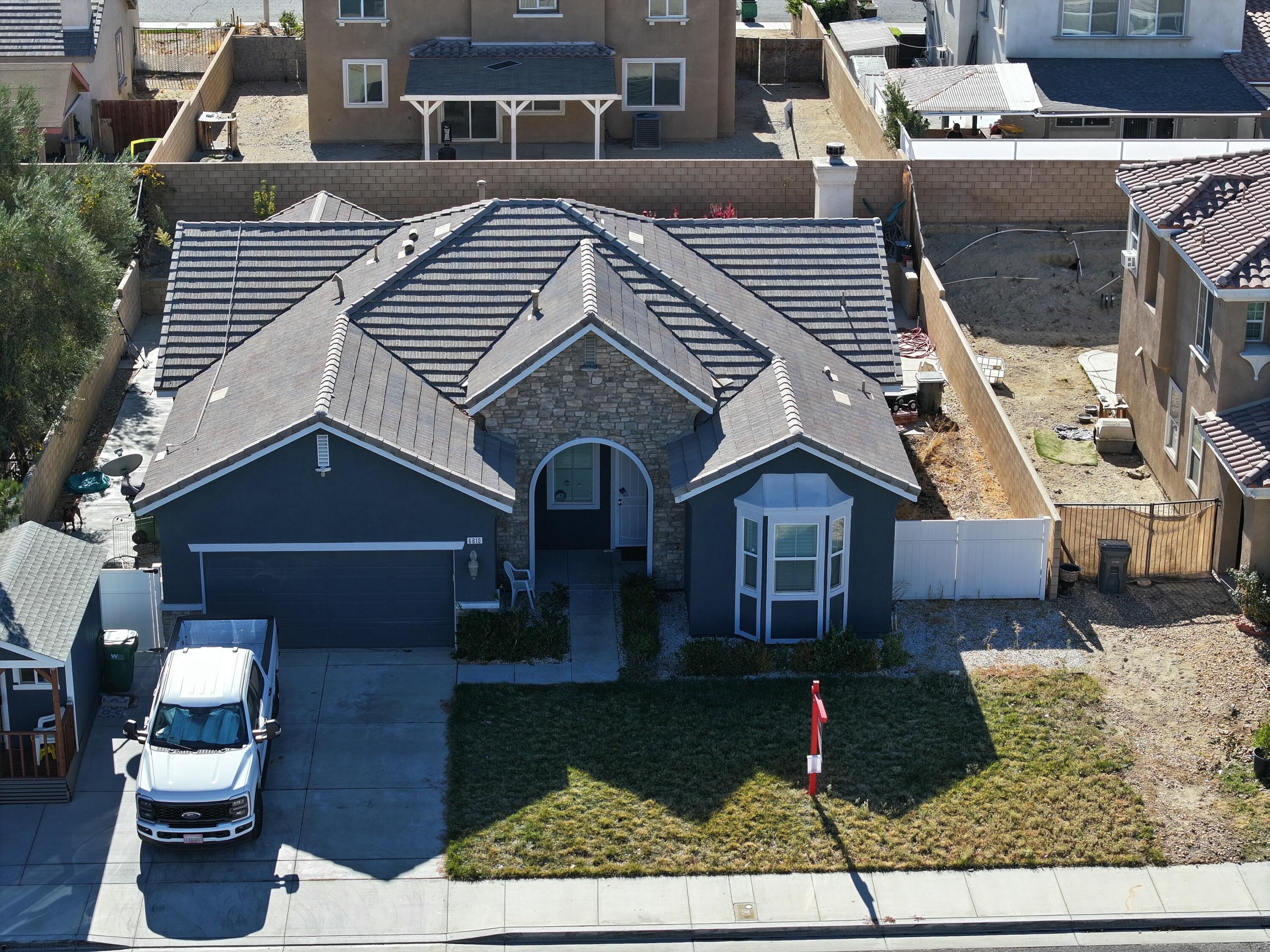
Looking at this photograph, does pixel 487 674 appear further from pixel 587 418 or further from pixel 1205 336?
pixel 1205 336

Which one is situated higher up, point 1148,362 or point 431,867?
point 1148,362

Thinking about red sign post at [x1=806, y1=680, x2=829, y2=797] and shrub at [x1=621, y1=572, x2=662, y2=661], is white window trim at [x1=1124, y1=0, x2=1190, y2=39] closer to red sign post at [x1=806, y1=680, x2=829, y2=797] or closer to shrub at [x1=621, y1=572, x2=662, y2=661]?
shrub at [x1=621, y1=572, x2=662, y2=661]

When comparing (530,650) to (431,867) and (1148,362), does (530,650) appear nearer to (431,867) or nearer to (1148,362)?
(431,867)

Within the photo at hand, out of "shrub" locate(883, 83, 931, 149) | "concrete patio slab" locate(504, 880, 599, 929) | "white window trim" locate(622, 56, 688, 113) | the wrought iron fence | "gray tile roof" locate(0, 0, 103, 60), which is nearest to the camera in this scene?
"concrete patio slab" locate(504, 880, 599, 929)

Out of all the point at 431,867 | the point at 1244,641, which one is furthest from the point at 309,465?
the point at 1244,641

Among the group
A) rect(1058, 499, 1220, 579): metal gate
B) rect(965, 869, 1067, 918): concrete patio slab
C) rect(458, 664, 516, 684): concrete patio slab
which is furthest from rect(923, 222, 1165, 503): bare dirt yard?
rect(965, 869, 1067, 918): concrete patio slab

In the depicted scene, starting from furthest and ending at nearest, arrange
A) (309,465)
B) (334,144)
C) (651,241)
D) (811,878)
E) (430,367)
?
(334,144)
(651,241)
(430,367)
(309,465)
(811,878)

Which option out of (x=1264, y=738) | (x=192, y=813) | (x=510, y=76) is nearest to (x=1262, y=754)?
(x=1264, y=738)
